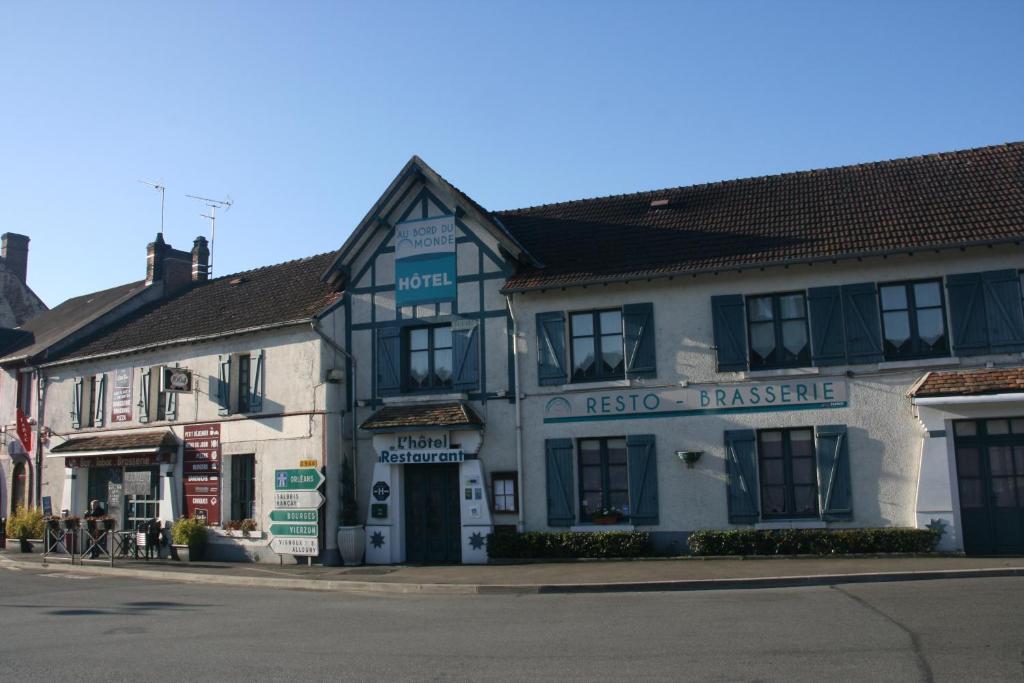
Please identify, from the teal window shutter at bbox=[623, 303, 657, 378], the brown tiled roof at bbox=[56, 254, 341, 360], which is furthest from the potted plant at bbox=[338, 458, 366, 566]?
the teal window shutter at bbox=[623, 303, 657, 378]

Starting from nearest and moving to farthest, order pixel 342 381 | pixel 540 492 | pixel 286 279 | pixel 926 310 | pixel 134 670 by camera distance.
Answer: pixel 134 670 → pixel 926 310 → pixel 540 492 → pixel 342 381 → pixel 286 279

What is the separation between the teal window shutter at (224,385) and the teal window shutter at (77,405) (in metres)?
6.42

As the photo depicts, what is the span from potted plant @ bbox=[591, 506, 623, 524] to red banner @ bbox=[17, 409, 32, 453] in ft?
62.1

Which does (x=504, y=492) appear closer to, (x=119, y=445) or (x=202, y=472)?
(x=202, y=472)

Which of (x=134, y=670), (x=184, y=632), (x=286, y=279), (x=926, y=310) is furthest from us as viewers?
(x=286, y=279)

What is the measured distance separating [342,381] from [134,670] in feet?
40.4

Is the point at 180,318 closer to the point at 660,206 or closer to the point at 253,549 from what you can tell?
the point at 253,549

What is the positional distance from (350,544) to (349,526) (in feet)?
1.28

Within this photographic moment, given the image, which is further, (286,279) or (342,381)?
(286,279)

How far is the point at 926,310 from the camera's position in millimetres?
17203

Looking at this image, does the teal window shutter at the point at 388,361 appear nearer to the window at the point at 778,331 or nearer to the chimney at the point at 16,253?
the window at the point at 778,331

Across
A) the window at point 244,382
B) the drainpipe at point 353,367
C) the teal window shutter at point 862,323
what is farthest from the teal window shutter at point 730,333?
the window at point 244,382

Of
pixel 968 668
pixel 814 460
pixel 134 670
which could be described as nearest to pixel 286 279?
pixel 814 460

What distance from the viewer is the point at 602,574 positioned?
15.9m
